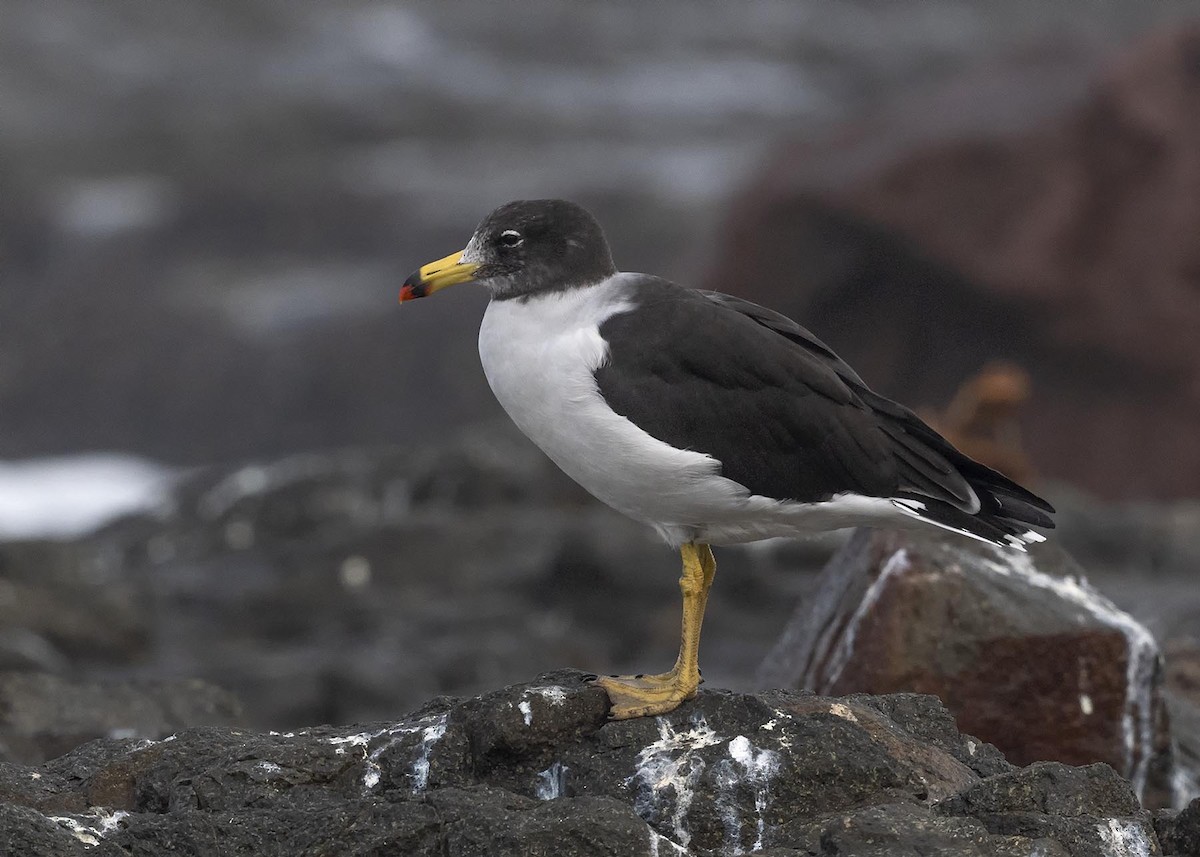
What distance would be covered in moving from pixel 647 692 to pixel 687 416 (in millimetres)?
984

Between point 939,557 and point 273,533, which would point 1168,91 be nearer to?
point 273,533

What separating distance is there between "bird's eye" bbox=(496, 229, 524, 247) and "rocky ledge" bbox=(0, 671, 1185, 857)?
162 centimetres

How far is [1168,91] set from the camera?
19.2 meters

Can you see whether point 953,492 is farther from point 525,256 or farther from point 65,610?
point 65,610

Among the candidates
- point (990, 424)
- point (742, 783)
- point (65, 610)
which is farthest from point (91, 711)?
point (990, 424)

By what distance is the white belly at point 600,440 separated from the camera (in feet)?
19.3

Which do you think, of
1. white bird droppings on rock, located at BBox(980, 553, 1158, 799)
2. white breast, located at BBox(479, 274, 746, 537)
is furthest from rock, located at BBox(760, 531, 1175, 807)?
white breast, located at BBox(479, 274, 746, 537)

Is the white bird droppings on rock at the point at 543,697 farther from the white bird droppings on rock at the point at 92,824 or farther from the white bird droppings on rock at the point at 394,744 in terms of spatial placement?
the white bird droppings on rock at the point at 92,824

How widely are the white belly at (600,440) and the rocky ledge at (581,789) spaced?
0.65 m

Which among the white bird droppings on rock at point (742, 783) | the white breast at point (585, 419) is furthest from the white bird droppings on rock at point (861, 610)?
the white bird droppings on rock at point (742, 783)

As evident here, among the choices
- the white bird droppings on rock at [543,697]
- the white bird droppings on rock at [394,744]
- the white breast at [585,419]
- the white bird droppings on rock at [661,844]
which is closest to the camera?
the white bird droppings on rock at [661,844]

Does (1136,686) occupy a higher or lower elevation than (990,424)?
higher

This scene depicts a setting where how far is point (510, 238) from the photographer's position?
6.34 metres

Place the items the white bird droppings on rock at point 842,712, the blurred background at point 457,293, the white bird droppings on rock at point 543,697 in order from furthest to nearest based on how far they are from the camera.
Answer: the blurred background at point 457,293 → the white bird droppings on rock at point 842,712 → the white bird droppings on rock at point 543,697
